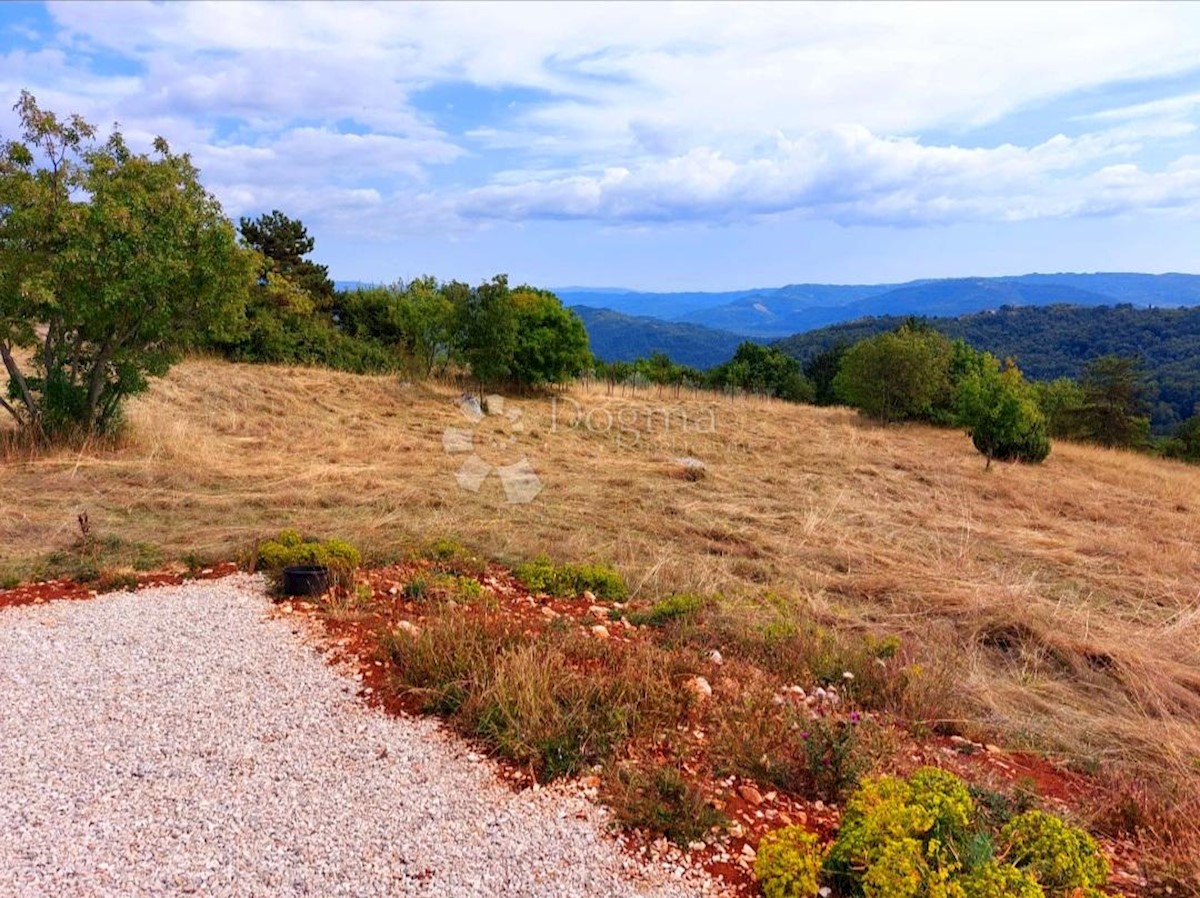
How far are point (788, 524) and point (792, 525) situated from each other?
2.5 inches

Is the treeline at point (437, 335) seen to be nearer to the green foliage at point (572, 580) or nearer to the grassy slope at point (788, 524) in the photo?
the grassy slope at point (788, 524)

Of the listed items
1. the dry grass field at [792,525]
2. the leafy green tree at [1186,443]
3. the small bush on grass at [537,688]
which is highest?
the small bush on grass at [537,688]

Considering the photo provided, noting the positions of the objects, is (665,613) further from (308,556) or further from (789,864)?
(308,556)

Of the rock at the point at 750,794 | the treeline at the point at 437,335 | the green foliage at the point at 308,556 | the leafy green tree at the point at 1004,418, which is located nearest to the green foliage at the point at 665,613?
the rock at the point at 750,794

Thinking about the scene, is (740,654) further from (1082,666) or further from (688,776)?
(1082,666)

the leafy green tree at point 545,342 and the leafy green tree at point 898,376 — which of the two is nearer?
the leafy green tree at point 545,342

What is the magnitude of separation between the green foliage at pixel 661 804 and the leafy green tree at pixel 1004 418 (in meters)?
→ 12.6

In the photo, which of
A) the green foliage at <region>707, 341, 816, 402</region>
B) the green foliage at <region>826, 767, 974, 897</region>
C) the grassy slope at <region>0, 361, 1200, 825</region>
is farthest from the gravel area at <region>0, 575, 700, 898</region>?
the green foliage at <region>707, 341, 816, 402</region>

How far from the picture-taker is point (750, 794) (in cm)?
272

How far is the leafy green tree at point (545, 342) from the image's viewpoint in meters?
18.1

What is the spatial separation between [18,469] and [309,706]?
22.6ft

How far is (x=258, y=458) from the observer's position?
31.0ft

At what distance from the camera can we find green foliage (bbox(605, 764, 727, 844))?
2447 millimetres

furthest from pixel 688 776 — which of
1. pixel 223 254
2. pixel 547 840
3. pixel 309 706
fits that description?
pixel 223 254
